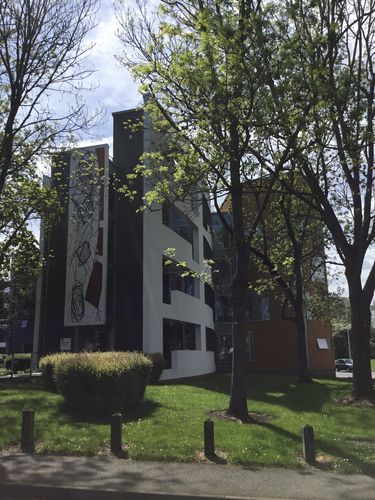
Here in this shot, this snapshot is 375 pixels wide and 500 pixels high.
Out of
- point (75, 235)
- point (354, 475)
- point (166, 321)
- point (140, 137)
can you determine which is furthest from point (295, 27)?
point (166, 321)

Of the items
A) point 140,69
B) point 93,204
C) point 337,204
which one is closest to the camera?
point 140,69

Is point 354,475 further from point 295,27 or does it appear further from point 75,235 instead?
point 75,235

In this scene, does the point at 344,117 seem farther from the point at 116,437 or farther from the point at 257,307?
the point at 257,307

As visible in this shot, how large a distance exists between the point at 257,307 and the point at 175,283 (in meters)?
9.23

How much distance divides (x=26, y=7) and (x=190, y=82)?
4.86 meters

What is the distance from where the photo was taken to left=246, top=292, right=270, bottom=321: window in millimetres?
38188

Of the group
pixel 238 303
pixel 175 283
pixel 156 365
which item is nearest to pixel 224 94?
pixel 238 303

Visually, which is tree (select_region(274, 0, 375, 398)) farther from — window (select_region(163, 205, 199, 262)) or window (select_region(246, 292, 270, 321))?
window (select_region(246, 292, 270, 321))

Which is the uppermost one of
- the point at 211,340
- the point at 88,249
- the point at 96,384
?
the point at 88,249

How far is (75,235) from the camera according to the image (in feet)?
87.4

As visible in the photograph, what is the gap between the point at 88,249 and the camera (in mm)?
25812

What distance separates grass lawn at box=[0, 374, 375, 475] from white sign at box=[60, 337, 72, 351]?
33.5ft

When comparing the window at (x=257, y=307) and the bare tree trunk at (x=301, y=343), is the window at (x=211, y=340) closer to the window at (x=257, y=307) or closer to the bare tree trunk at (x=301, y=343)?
the window at (x=257, y=307)

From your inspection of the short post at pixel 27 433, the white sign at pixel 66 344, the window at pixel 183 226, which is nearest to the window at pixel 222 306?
the window at pixel 183 226
